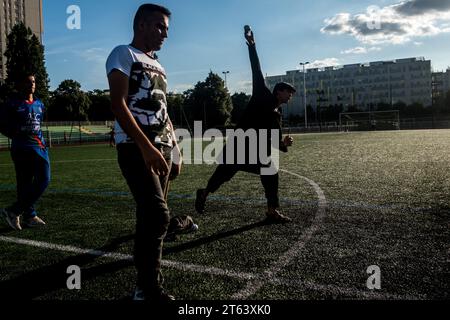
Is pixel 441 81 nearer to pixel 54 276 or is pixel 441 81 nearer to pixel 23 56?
pixel 23 56

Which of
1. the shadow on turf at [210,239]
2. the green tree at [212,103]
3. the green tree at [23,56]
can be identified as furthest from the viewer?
the green tree at [212,103]

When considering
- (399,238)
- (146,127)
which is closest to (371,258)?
(399,238)

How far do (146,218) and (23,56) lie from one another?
5471 cm

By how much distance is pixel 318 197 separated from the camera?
6.60 m

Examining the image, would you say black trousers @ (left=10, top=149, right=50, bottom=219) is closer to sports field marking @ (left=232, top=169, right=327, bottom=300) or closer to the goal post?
sports field marking @ (left=232, top=169, right=327, bottom=300)

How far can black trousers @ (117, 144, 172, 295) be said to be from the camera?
269 cm

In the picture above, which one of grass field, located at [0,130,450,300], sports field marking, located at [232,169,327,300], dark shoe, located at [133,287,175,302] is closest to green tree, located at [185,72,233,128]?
grass field, located at [0,130,450,300]

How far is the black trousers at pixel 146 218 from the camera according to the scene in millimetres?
2691

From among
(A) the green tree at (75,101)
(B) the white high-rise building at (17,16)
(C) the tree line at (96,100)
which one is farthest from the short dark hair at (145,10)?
(B) the white high-rise building at (17,16)

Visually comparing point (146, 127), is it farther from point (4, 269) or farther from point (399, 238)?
point (399, 238)

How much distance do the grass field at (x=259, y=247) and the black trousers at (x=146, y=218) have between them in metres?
0.31

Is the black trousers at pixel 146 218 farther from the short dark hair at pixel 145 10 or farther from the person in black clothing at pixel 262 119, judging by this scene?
the person in black clothing at pixel 262 119

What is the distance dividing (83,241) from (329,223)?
280 cm

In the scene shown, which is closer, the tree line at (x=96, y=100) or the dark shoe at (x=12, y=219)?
the dark shoe at (x=12, y=219)
